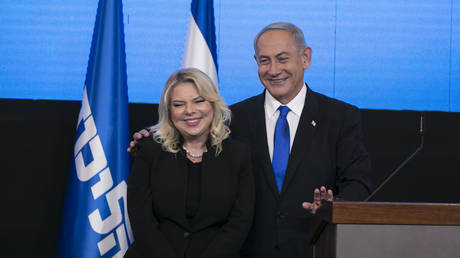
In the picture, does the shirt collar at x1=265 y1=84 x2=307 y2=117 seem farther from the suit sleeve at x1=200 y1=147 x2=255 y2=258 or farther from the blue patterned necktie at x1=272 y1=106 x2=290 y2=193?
the suit sleeve at x1=200 y1=147 x2=255 y2=258

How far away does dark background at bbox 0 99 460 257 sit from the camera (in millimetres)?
3436

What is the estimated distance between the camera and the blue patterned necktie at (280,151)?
2.20 m

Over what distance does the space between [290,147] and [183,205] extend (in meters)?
0.58

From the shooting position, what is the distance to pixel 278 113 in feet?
7.73

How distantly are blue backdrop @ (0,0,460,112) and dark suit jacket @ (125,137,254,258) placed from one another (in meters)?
1.71

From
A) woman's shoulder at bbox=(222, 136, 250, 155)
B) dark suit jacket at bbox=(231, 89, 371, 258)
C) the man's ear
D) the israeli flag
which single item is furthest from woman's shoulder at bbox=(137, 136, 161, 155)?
the israeli flag

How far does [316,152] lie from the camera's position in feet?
7.27

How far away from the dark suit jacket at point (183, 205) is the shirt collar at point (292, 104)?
390 mm

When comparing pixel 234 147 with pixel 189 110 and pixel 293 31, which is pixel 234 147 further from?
pixel 293 31

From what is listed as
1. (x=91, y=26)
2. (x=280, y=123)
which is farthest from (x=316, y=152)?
(x=91, y=26)

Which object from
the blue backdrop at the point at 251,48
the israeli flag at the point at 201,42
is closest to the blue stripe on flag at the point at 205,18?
the israeli flag at the point at 201,42

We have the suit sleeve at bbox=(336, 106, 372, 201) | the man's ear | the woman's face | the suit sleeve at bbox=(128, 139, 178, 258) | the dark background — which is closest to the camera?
the suit sleeve at bbox=(128, 139, 178, 258)

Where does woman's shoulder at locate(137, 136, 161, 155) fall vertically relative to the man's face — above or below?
below

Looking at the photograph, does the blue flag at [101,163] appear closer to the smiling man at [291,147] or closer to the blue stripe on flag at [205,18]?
the blue stripe on flag at [205,18]
